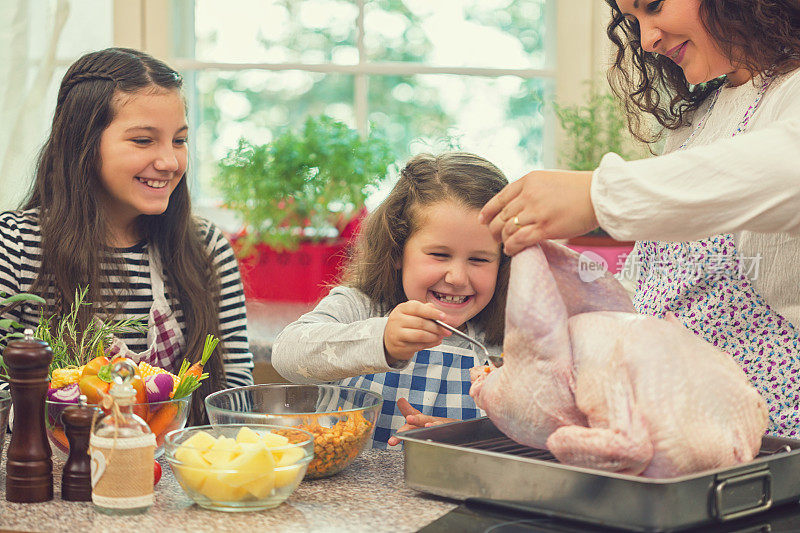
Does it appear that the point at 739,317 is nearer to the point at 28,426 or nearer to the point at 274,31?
the point at 28,426

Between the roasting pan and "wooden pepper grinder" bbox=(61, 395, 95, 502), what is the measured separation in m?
0.34

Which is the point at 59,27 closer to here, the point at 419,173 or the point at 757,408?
the point at 419,173

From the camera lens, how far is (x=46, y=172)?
6.06ft

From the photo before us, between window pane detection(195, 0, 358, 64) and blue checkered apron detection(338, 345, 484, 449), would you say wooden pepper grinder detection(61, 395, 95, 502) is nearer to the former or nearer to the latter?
blue checkered apron detection(338, 345, 484, 449)

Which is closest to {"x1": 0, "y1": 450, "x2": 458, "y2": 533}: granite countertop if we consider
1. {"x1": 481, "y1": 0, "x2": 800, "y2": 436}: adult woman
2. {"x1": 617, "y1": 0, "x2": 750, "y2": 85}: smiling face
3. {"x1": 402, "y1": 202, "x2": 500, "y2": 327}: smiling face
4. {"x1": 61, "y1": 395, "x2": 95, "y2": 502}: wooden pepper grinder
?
{"x1": 61, "y1": 395, "x2": 95, "y2": 502}: wooden pepper grinder

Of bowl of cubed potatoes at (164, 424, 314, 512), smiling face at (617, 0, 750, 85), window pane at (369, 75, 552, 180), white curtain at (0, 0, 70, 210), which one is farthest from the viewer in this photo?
window pane at (369, 75, 552, 180)

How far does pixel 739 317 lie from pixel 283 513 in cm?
68

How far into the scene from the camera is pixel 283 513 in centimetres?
93

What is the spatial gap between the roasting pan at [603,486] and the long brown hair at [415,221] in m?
0.59

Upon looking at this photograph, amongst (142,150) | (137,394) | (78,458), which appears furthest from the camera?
(142,150)

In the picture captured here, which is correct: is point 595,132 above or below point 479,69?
below

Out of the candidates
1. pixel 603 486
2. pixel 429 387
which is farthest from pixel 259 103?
pixel 603 486

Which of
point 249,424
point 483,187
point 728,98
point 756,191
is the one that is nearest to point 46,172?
point 483,187

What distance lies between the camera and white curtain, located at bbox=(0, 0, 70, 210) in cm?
252
